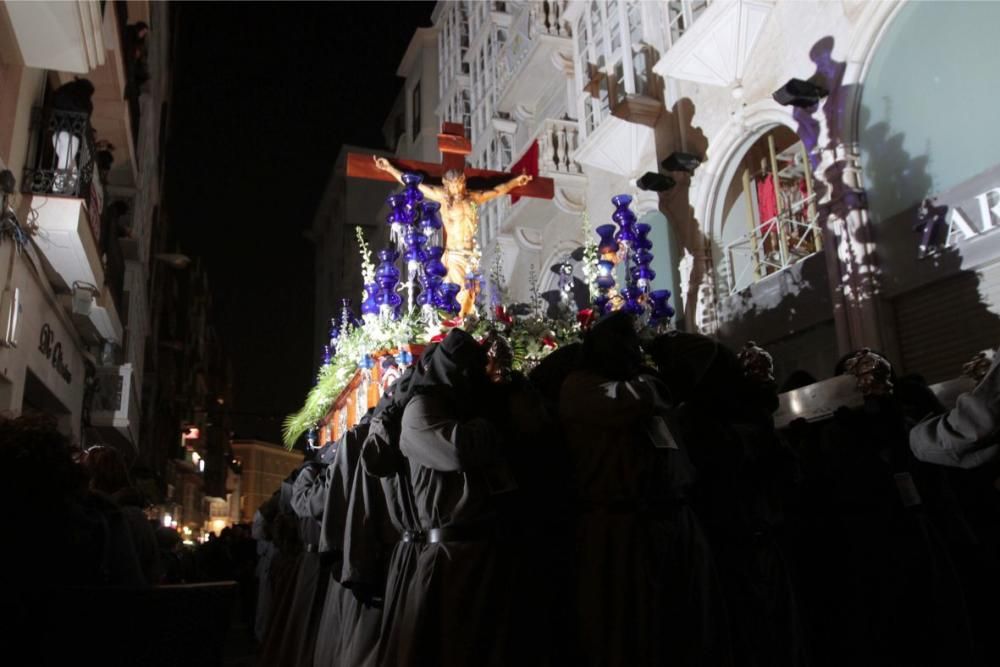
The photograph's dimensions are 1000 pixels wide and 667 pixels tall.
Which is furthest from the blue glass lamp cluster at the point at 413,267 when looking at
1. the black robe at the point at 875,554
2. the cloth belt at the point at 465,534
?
the black robe at the point at 875,554

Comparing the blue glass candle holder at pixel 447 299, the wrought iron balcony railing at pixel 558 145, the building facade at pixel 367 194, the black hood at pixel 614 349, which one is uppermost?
the building facade at pixel 367 194

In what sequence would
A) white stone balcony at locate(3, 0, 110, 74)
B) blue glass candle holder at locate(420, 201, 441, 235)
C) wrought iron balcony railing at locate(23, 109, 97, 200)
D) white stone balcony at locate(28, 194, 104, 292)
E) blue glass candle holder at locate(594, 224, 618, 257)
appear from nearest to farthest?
1. blue glass candle holder at locate(420, 201, 441, 235)
2. blue glass candle holder at locate(594, 224, 618, 257)
3. white stone balcony at locate(3, 0, 110, 74)
4. white stone balcony at locate(28, 194, 104, 292)
5. wrought iron balcony railing at locate(23, 109, 97, 200)

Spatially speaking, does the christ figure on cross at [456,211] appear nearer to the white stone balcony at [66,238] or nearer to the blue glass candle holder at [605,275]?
the blue glass candle holder at [605,275]

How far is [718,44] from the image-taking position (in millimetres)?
11008

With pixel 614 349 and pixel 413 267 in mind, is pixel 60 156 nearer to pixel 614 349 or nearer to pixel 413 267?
pixel 413 267

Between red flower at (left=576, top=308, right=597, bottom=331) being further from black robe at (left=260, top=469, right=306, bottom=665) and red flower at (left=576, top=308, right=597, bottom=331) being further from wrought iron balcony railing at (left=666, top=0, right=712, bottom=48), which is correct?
wrought iron balcony railing at (left=666, top=0, right=712, bottom=48)

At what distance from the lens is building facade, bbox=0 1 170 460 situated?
8.53 m

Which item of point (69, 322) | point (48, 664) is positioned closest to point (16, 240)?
point (69, 322)

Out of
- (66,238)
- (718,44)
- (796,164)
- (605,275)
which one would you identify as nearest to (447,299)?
(605,275)

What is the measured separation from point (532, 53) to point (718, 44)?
7.18 meters

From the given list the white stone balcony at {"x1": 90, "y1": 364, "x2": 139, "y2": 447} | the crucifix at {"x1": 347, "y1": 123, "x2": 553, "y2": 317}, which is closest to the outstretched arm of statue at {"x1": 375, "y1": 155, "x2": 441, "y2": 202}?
the crucifix at {"x1": 347, "y1": 123, "x2": 553, "y2": 317}

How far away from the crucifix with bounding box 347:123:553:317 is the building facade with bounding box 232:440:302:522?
193 feet

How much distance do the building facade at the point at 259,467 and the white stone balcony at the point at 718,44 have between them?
58.7 m

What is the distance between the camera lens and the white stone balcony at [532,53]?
17.0 metres
